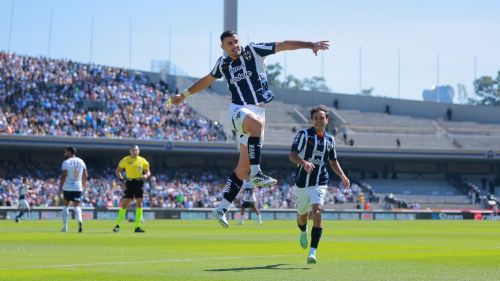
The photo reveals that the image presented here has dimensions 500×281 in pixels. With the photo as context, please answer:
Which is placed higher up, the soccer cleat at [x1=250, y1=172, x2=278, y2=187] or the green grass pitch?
the soccer cleat at [x1=250, y1=172, x2=278, y2=187]

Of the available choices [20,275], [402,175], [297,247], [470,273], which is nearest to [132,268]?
[20,275]

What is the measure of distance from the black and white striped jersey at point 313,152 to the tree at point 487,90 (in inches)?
4732

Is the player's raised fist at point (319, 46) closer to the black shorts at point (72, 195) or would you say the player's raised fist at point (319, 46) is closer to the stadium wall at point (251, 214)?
the black shorts at point (72, 195)

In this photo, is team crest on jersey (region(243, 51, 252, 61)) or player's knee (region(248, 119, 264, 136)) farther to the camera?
team crest on jersey (region(243, 51, 252, 61))

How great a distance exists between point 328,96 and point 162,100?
21.2m

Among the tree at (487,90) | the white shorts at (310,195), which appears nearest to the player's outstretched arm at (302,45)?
the white shorts at (310,195)

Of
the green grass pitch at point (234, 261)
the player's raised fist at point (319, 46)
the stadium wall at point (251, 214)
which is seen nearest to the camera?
the green grass pitch at point (234, 261)

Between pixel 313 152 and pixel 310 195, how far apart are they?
0.65 m

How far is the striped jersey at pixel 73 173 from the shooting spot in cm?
2638

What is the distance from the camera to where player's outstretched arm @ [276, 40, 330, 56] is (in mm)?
12344

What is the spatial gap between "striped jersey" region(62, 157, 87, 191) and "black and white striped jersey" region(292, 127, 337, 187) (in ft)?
43.0

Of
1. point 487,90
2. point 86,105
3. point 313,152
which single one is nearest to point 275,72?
point 487,90

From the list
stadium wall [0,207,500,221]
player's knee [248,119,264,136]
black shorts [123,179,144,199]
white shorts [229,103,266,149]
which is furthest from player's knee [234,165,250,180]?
stadium wall [0,207,500,221]

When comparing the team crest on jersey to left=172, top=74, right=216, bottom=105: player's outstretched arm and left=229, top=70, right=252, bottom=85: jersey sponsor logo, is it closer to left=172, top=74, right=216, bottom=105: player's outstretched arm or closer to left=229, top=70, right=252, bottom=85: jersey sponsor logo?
left=229, top=70, right=252, bottom=85: jersey sponsor logo
